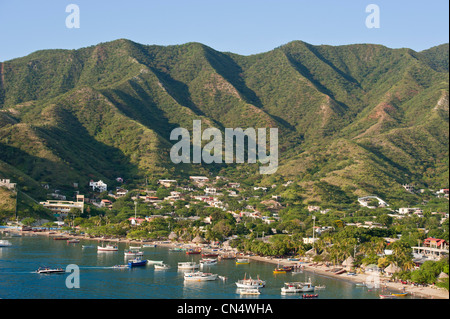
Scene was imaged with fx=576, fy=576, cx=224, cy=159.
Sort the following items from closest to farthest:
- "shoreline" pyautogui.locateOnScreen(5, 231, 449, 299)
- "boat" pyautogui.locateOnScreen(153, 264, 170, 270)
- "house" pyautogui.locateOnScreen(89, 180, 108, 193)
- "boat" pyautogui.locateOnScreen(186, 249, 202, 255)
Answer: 1. "shoreline" pyautogui.locateOnScreen(5, 231, 449, 299)
2. "boat" pyautogui.locateOnScreen(153, 264, 170, 270)
3. "boat" pyautogui.locateOnScreen(186, 249, 202, 255)
4. "house" pyautogui.locateOnScreen(89, 180, 108, 193)

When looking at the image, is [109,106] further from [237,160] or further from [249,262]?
[249,262]

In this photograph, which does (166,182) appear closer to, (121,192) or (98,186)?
(121,192)

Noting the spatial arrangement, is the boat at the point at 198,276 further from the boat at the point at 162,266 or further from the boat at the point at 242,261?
the boat at the point at 242,261

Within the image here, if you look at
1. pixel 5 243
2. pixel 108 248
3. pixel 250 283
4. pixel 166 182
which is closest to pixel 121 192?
pixel 166 182

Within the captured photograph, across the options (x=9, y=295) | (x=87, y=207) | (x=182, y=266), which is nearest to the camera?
(x=9, y=295)

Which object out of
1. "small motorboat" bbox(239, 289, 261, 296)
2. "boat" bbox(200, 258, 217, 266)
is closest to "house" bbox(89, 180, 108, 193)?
"boat" bbox(200, 258, 217, 266)

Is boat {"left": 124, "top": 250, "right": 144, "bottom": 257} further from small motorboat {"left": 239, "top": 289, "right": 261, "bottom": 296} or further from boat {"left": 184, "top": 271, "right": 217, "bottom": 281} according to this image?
small motorboat {"left": 239, "top": 289, "right": 261, "bottom": 296}
